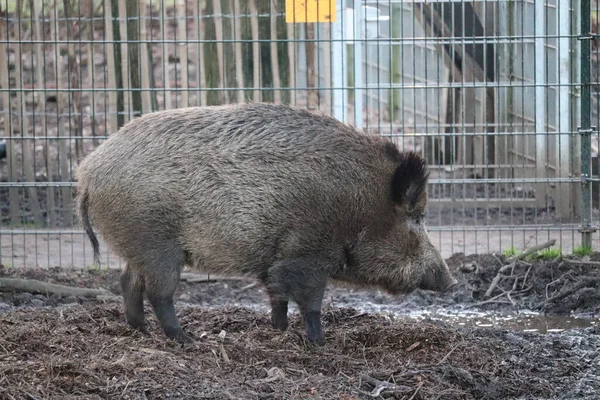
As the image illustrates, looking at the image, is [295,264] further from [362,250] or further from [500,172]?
[500,172]

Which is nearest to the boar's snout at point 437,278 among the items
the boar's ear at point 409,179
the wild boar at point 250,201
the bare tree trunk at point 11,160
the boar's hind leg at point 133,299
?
the wild boar at point 250,201

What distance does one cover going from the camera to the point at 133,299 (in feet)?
21.3

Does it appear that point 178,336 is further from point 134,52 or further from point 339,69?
point 134,52

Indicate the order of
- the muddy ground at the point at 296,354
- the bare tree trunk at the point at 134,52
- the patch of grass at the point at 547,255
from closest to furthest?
the muddy ground at the point at 296,354 → the patch of grass at the point at 547,255 → the bare tree trunk at the point at 134,52

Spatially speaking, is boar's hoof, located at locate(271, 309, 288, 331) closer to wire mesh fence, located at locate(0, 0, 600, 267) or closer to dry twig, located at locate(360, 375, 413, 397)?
dry twig, located at locate(360, 375, 413, 397)

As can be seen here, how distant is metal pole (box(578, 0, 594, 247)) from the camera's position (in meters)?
8.77

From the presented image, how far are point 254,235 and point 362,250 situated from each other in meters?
0.66

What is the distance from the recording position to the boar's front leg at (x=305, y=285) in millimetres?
6203

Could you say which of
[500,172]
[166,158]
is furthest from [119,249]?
[500,172]

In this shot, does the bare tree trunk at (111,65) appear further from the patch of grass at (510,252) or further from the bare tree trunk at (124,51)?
the patch of grass at (510,252)

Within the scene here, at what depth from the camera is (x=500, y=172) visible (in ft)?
34.6

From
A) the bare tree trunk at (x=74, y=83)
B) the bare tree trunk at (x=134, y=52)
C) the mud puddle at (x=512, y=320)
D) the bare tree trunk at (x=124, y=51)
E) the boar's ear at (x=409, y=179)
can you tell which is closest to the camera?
the boar's ear at (x=409, y=179)

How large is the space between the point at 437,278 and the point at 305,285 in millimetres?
896

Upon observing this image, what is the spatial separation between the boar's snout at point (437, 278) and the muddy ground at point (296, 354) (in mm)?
252
